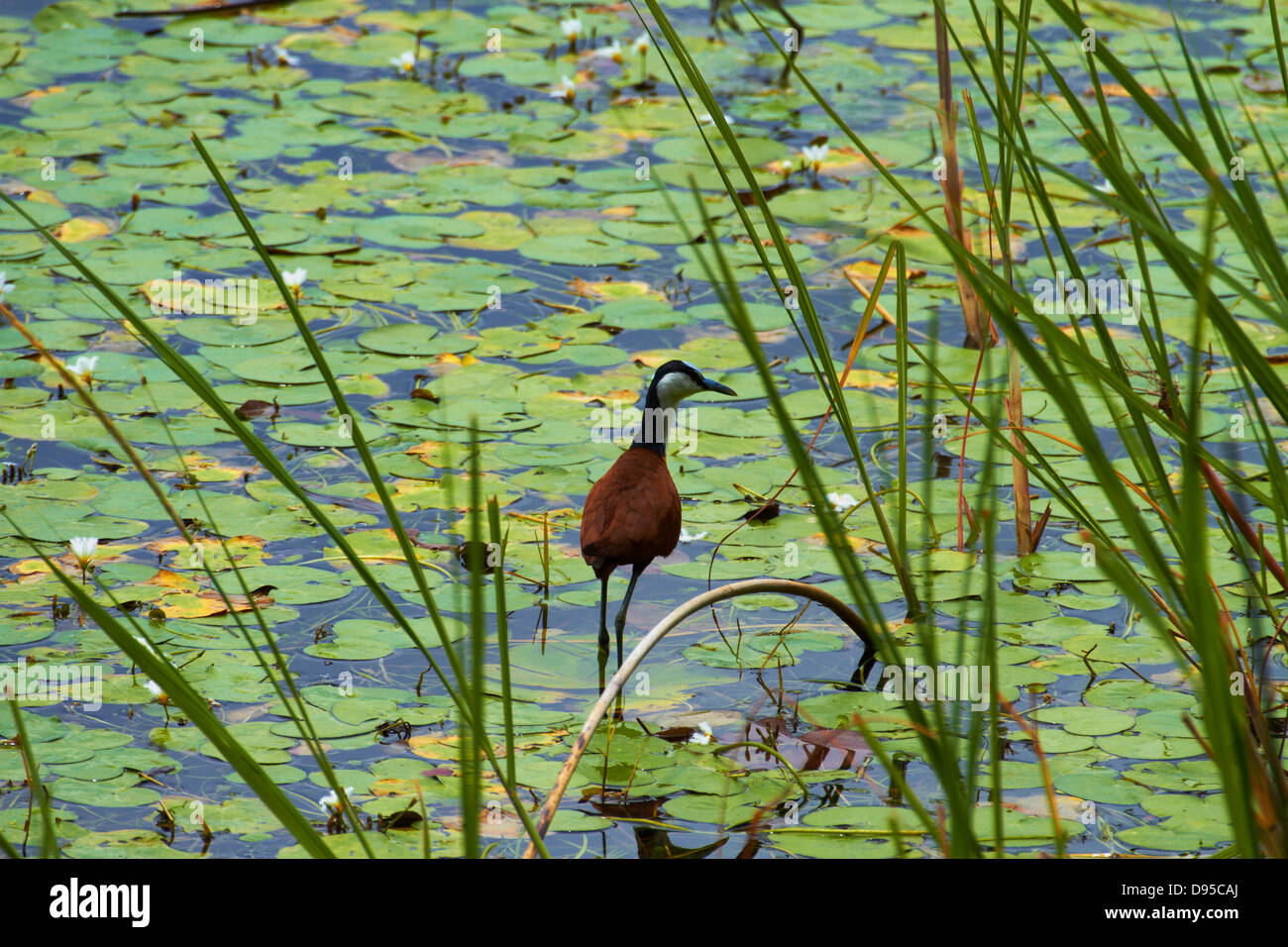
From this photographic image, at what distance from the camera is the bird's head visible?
346cm

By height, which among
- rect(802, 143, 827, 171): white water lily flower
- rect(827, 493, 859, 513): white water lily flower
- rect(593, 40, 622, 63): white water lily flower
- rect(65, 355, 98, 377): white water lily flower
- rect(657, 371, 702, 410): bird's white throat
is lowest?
rect(827, 493, 859, 513): white water lily flower

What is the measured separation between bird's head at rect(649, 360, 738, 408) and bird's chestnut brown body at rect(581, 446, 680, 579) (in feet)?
1.08

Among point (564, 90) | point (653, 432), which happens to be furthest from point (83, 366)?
point (564, 90)

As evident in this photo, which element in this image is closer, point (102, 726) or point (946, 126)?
point (102, 726)

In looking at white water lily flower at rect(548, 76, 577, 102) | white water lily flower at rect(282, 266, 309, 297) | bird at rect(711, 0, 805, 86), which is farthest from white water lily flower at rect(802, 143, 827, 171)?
white water lily flower at rect(282, 266, 309, 297)

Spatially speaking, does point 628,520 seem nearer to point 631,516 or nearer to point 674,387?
Answer: point 631,516

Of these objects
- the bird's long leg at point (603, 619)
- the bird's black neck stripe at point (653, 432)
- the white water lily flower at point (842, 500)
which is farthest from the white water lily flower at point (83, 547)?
the white water lily flower at point (842, 500)

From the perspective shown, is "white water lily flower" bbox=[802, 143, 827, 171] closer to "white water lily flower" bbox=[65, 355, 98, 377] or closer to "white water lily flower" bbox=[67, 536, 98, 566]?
"white water lily flower" bbox=[65, 355, 98, 377]

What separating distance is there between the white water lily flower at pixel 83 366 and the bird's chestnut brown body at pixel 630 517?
1753 millimetres

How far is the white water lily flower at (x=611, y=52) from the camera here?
6.59 metres
